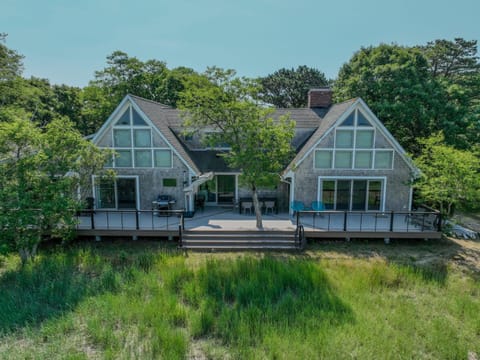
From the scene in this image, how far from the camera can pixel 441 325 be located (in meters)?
7.15

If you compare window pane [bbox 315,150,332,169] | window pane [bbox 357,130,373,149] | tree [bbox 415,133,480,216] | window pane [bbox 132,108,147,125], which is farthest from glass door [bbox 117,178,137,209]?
tree [bbox 415,133,480,216]

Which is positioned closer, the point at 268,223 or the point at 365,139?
the point at 268,223

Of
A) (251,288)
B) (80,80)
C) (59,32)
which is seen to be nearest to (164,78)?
(80,80)

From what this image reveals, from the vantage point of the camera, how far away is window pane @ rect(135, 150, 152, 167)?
14.8m

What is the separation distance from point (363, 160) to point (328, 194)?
2604 mm

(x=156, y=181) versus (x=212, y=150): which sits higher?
(x=212, y=150)

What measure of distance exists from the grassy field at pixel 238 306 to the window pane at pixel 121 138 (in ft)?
19.1

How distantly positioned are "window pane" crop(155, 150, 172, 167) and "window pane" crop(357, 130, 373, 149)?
33.5 feet

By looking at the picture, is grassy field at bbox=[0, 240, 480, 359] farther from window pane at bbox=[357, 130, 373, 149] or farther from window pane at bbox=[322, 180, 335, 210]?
window pane at bbox=[357, 130, 373, 149]

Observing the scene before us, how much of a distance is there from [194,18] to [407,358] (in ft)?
49.4

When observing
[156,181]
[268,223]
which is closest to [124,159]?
[156,181]

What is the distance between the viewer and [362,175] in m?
14.8

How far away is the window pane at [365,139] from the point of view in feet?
47.3

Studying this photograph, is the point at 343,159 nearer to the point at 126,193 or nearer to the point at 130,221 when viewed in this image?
the point at 130,221
